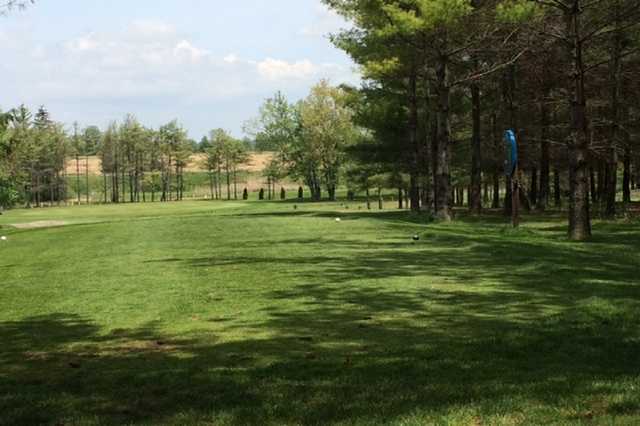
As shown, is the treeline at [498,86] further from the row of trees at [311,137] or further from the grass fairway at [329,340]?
the row of trees at [311,137]

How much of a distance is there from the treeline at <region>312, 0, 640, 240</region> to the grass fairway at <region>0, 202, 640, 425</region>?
29.3ft

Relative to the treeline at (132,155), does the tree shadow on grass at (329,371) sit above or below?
below

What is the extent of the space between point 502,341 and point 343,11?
3118cm

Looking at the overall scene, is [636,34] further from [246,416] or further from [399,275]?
[246,416]

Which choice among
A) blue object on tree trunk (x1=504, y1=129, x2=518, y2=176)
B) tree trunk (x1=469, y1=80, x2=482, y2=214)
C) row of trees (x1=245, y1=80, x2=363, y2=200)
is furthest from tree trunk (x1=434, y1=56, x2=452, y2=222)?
row of trees (x1=245, y1=80, x2=363, y2=200)

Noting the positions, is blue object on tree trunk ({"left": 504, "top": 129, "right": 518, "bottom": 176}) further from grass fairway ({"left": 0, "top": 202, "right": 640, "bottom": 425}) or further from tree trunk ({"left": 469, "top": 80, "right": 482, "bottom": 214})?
tree trunk ({"left": 469, "top": 80, "right": 482, "bottom": 214})

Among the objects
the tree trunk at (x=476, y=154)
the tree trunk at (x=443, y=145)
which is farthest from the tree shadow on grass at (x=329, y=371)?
the tree trunk at (x=476, y=154)

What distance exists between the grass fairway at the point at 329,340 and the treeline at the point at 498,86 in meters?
8.93

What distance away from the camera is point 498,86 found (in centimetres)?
3988

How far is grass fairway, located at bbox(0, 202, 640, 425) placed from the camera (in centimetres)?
511

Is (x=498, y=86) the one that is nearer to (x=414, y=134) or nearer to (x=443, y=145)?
(x=414, y=134)

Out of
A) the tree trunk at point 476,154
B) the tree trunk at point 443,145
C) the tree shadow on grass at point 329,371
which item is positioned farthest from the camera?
the tree trunk at point 476,154

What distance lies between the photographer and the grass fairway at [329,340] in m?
5.11

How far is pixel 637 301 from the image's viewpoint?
880cm
